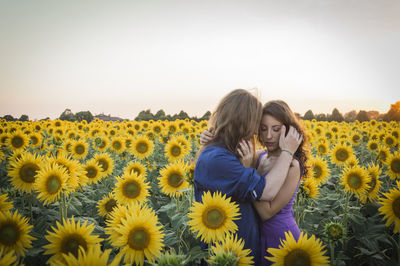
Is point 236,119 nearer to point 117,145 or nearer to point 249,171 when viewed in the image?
point 249,171

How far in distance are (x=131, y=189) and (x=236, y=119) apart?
1.94 meters

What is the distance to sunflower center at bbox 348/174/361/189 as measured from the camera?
4.00m

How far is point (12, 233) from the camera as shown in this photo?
1.98 m

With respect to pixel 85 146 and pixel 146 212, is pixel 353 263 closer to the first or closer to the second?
pixel 146 212

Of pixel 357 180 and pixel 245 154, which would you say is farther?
Answer: pixel 357 180

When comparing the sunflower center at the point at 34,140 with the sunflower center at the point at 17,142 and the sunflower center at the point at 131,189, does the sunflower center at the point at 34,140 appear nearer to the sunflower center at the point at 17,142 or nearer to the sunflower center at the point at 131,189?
the sunflower center at the point at 17,142

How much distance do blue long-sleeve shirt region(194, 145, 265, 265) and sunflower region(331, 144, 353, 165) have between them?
4.33 m

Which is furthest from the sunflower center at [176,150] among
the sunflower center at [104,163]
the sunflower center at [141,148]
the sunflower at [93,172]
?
the sunflower at [93,172]

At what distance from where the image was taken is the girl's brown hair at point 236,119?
2.58m

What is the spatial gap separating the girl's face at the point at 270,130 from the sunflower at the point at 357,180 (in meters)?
1.90

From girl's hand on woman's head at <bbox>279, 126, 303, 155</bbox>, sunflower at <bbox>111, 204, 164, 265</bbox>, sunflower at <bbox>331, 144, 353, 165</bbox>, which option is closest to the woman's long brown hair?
girl's hand on woman's head at <bbox>279, 126, 303, 155</bbox>

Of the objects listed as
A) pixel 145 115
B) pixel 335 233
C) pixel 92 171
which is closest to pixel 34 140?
pixel 92 171

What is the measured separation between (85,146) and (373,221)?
6.41 metres

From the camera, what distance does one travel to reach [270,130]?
2984 mm
